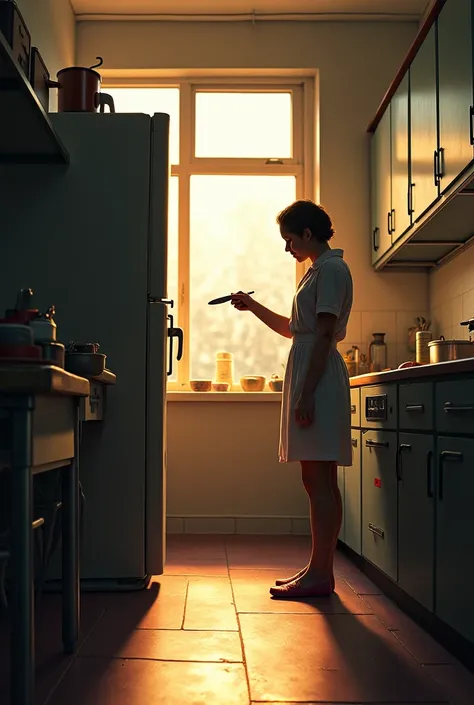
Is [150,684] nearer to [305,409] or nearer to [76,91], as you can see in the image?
[305,409]

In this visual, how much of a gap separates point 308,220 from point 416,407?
2.56ft

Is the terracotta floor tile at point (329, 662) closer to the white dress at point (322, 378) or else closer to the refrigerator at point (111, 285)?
the white dress at point (322, 378)

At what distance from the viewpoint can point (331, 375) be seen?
281 cm

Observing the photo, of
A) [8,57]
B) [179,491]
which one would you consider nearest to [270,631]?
[8,57]

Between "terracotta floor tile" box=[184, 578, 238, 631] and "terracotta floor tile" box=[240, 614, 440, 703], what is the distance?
0.23 ft

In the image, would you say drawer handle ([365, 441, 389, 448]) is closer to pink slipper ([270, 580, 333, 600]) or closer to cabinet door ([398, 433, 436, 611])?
cabinet door ([398, 433, 436, 611])

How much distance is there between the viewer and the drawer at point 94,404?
2.57 metres

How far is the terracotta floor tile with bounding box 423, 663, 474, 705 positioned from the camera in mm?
1852

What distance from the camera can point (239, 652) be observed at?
2184mm

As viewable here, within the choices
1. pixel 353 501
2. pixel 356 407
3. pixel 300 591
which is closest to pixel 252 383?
pixel 356 407

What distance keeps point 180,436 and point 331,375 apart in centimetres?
181

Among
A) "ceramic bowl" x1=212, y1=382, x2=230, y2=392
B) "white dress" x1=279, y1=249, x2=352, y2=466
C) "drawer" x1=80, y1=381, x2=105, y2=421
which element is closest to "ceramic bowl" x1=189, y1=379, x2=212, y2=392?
"ceramic bowl" x1=212, y1=382, x2=230, y2=392

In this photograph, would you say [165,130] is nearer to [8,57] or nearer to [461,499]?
[8,57]

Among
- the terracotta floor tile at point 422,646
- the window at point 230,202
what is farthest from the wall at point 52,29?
the terracotta floor tile at point 422,646
